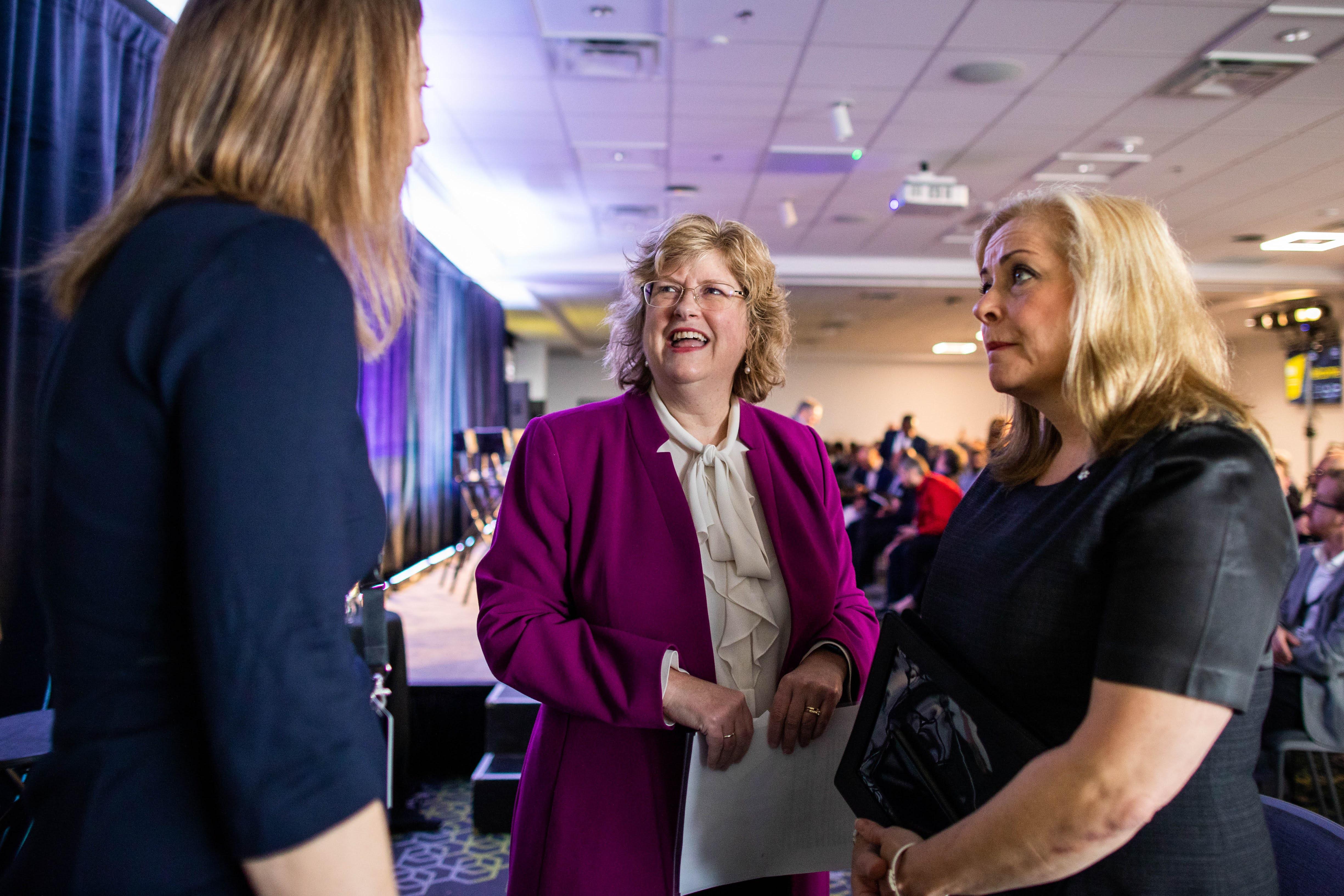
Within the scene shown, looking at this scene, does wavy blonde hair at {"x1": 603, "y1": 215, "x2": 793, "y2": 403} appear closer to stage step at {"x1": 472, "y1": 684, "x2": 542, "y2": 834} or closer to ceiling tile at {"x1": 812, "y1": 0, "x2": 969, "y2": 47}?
stage step at {"x1": 472, "y1": 684, "x2": 542, "y2": 834}

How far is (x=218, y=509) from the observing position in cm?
49

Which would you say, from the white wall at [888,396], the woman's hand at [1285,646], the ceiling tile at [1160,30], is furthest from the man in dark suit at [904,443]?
the white wall at [888,396]

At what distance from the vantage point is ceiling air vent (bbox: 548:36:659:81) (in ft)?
15.0

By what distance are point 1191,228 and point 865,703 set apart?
30.6 feet

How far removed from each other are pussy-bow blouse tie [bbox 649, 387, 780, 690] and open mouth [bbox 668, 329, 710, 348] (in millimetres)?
136

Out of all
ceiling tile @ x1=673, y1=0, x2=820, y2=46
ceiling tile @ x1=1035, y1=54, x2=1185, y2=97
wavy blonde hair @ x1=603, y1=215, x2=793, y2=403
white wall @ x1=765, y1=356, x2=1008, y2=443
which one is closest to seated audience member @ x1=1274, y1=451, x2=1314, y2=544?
ceiling tile @ x1=1035, y1=54, x2=1185, y2=97

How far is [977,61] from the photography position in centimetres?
474

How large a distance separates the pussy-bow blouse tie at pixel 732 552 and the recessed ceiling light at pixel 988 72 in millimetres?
4417

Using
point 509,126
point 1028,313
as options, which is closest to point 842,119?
point 509,126

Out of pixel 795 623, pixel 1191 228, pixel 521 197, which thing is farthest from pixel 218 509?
Answer: pixel 1191 228

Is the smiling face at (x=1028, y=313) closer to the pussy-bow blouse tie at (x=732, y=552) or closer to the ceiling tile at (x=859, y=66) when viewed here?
the pussy-bow blouse tie at (x=732, y=552)

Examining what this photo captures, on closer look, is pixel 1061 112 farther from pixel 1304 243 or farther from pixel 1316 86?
pixel 1304 243

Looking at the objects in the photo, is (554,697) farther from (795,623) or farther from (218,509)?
(218,509)

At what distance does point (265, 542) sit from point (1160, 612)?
2.31 feet
